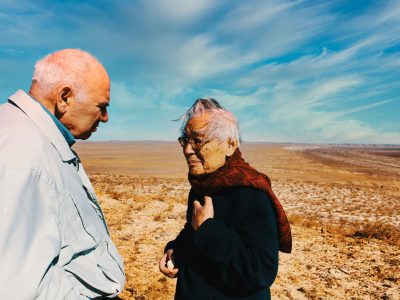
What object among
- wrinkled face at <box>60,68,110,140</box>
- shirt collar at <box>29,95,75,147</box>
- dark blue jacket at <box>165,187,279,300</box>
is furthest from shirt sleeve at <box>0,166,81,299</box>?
dark blue jacket at <box>165,187,279,300</box>

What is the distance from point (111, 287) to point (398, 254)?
784 centimetres

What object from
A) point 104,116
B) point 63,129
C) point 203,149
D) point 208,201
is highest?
point 104,116

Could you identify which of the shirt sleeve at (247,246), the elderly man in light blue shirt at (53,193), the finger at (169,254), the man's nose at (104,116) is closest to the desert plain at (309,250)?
the finger at (169,254)

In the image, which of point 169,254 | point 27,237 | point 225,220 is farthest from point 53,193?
point 169,254

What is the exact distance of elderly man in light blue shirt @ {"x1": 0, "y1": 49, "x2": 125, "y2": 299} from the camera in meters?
1.29

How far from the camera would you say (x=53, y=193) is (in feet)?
4.76

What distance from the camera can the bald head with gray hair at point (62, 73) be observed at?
5.76 feet

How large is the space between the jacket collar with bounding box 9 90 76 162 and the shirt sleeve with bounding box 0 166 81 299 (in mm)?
286

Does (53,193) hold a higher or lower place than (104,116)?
lower

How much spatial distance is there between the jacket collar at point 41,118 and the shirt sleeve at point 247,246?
84 cm

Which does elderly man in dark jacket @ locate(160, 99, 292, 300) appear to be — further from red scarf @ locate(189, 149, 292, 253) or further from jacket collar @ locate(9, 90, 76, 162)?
jacket collar @ locate(9, 90, 76, 162)

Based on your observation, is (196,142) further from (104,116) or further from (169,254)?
(169,254)

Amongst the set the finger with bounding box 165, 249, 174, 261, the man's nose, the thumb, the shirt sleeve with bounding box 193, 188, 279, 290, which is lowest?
the finger with bounding box 165, 249, 174, 261

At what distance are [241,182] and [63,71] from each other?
45.0 inches
